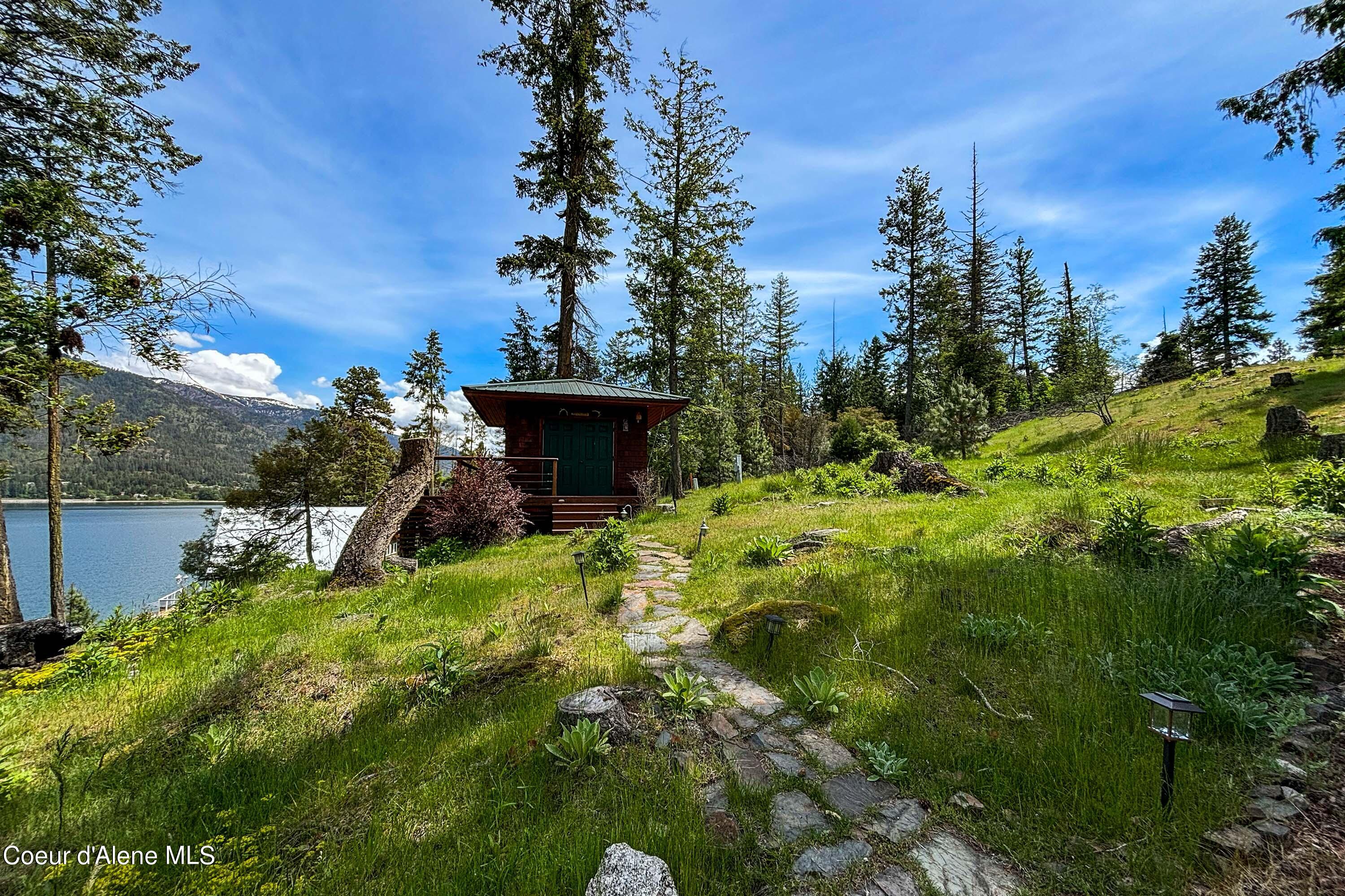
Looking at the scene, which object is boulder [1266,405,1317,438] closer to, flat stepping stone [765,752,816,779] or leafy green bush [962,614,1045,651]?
leafy green bush [962,614,1045,651]

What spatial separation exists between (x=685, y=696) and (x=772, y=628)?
85 centimetres

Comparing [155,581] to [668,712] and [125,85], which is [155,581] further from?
[668,712]

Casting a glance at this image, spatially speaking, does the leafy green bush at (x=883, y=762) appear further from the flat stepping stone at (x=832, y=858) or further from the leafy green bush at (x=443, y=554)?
the leafy green bush at (x=443, y=554)

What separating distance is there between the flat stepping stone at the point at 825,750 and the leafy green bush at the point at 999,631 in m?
1.47

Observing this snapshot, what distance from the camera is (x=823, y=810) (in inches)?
77.2

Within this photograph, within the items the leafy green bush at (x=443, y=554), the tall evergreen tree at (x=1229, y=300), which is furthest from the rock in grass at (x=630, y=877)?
the tall evergreen tree at (x=1229, y=300)

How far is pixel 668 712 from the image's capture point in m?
2.70

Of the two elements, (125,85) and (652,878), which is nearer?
(652,878)

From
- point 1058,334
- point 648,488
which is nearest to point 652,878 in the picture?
point 648,488

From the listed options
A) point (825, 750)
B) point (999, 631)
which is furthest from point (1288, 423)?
point (825, 750)

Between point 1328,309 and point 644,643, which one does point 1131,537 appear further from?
point 1328,309

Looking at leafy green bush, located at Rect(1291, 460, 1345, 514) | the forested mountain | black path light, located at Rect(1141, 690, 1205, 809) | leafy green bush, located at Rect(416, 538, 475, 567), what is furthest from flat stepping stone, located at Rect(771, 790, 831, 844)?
leafy green bush, located at Rect(416, 538, 475, 567)

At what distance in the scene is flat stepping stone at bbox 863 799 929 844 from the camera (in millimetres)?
1801

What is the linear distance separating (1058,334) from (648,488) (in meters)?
31.3
